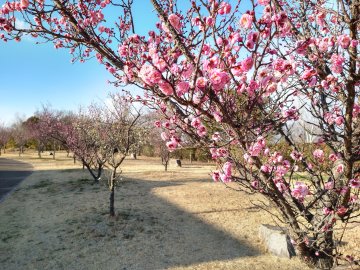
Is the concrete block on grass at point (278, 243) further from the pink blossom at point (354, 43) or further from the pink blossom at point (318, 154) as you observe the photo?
the pink blossom at point (354, 43)

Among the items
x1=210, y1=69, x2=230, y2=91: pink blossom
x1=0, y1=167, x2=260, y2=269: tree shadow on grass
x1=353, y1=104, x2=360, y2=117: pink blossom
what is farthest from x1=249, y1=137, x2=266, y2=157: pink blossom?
x1=0, y1=167, x2=260, y2=269: tree shadow on grass

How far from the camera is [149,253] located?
6.24 m

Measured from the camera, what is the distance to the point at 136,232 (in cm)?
734

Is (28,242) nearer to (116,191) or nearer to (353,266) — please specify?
(116,191)

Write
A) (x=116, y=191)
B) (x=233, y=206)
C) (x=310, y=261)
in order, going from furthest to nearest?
(x=116, y=191) → (x=233, y=206) → (x=310, y=261)

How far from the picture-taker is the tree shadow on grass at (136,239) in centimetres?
594

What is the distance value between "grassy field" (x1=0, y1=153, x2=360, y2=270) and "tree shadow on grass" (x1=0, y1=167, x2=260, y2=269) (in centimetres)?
2

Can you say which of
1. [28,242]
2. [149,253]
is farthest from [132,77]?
[28,242]

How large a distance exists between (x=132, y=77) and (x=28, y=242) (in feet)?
21.4

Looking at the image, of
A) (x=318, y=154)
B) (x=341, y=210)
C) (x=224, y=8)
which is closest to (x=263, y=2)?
(x=224, y=8)

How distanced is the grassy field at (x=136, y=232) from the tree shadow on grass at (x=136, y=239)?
19 millimetres

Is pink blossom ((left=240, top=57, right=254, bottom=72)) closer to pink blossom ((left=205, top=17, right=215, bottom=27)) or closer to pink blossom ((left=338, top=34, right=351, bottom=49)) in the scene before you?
pink blossom ((left=205, top=17, right=215, bottom=27))

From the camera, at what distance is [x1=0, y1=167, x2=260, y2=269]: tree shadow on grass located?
5941 millimetres

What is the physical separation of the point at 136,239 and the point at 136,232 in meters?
0.42
